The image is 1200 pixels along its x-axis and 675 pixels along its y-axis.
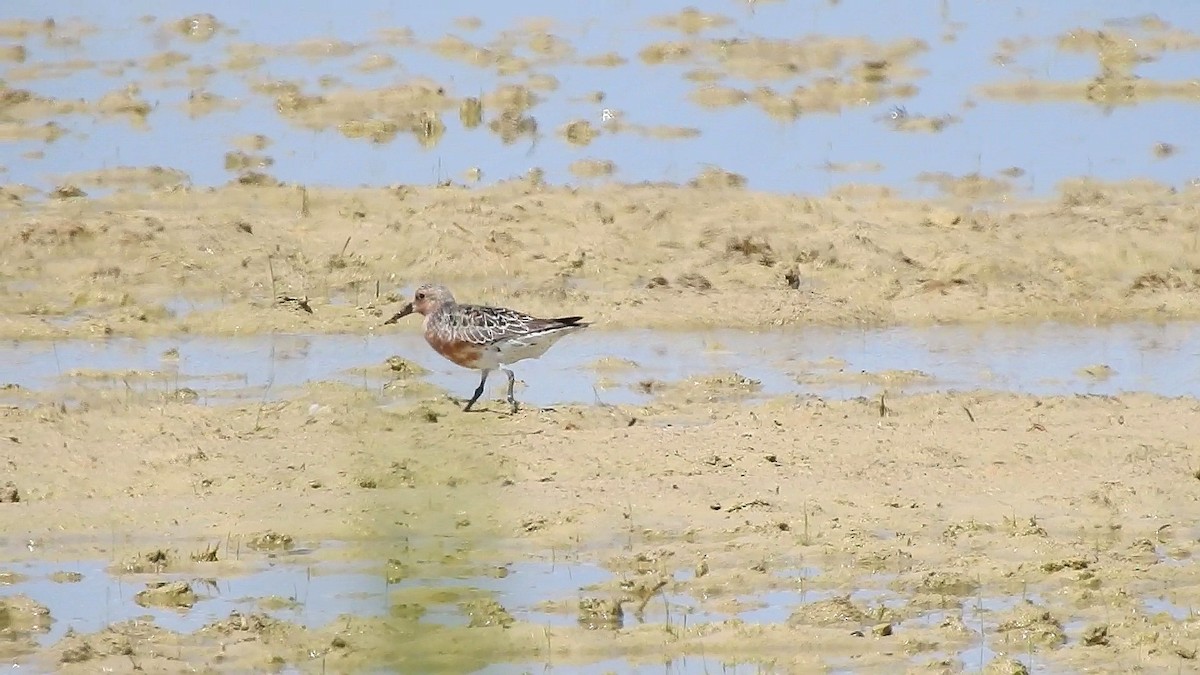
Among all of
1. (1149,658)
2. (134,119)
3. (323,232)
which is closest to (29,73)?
(134,119)

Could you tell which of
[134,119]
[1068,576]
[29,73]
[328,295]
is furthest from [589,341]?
[29,73]

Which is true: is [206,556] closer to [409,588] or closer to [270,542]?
[270,542]

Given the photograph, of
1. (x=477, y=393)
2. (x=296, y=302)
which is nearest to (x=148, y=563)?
(x=477, y=393)

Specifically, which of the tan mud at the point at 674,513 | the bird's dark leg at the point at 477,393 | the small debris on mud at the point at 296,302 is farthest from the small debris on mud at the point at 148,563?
the small debris on mud at the point at 296,302

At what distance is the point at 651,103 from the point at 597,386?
10048 millimetres

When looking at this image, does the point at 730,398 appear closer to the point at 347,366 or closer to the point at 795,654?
the point at 347,366

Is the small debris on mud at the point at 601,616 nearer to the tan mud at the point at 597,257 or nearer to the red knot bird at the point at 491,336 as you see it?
the red knot bird at the point at 491,336

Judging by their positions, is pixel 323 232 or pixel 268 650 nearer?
pixel 268 650

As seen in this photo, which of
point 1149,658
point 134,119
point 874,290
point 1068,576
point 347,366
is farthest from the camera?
point 134,119

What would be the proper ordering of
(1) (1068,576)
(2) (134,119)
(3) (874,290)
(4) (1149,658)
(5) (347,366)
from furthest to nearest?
1. (2) (134,119)
2. (3) (874,290)
3. (5) (347,366)
4. (1) (1068,576)
5. (4) (1149,658)

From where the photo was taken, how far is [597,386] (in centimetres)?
1315

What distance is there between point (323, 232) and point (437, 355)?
2.70 meters

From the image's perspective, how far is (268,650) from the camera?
8398mm

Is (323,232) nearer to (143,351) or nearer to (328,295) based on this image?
(328,295)
